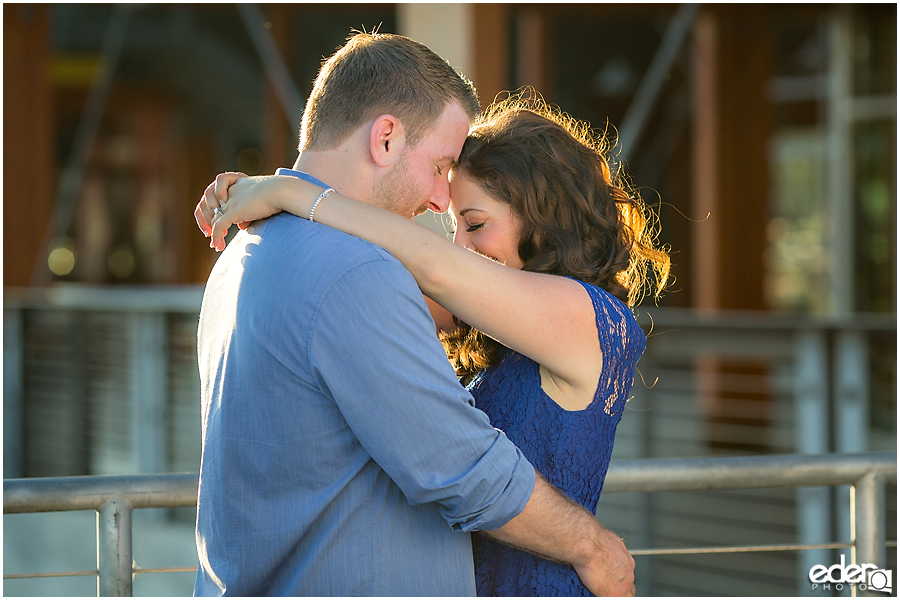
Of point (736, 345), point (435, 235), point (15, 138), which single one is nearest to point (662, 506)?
point (736, 345)

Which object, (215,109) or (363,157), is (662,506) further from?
(215,109)

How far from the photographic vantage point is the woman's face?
1.56 meters

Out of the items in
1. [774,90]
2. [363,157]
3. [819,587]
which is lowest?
[819,587]

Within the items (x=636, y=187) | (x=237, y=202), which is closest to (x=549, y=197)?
(x=237, y=202)

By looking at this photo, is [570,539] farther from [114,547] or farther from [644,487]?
[114,547]

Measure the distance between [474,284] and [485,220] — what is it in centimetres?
30

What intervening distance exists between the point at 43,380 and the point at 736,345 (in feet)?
13.6

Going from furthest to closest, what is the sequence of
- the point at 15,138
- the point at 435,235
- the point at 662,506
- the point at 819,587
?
the point at 15,138 → the point at 662,506 → the point at 819,587 → the point at 435,235

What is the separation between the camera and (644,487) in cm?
179

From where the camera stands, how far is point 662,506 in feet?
17.6

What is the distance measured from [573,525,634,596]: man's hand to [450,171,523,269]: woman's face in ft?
1.66

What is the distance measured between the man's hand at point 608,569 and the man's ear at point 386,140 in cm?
66

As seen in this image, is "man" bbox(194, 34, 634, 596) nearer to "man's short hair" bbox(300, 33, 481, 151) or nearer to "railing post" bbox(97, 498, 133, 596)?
"man's short hair" bbox(300, 33, 481, 151)

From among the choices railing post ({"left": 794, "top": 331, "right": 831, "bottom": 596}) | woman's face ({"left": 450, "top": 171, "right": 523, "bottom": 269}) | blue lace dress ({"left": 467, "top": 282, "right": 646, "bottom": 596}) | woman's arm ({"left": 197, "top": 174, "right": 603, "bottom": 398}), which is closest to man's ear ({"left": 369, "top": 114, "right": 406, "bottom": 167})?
woman's arm ({"left": 197, "top": 174, "right": 603, "bottom": 398})
